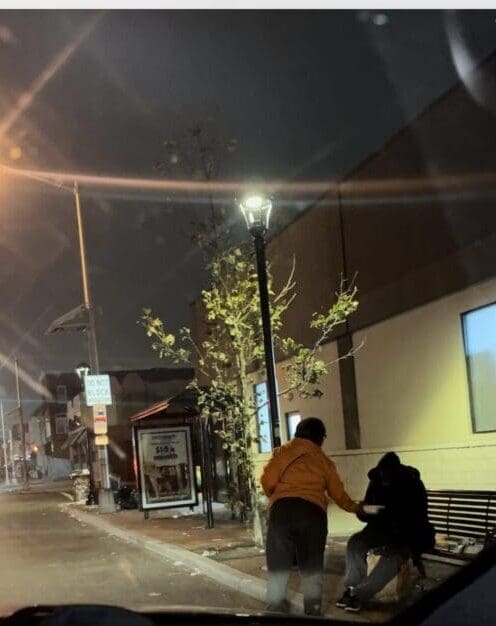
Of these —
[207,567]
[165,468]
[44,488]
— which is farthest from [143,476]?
[44,488]

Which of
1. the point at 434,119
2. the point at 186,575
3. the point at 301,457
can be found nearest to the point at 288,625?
the point at 301,457

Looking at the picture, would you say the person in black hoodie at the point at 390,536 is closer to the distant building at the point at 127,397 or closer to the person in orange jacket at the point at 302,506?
the person in orange jacket at the point at 302,506

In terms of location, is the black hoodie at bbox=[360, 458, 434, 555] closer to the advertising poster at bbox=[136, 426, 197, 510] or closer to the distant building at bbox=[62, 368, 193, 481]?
the advertising poster at bbox=[136, 426, 197, 510]

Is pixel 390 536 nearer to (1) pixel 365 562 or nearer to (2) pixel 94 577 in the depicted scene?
(1) pixel 365 562

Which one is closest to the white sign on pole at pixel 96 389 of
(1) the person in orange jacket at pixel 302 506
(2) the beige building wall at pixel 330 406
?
(2) the beige building wall at pixel 330 406

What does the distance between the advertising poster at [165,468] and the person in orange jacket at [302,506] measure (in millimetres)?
11380

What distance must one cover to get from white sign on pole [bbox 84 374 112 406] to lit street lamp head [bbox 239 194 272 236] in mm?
12313

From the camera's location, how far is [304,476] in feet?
21.1

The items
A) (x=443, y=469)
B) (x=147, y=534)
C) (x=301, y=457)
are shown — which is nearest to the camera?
(x=301, y=457)

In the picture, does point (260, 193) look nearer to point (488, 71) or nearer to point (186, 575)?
point (488, 71)

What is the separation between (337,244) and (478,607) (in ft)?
41.9

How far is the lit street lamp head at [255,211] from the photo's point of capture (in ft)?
33.7

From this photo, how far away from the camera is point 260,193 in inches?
410

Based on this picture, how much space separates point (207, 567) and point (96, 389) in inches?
474
